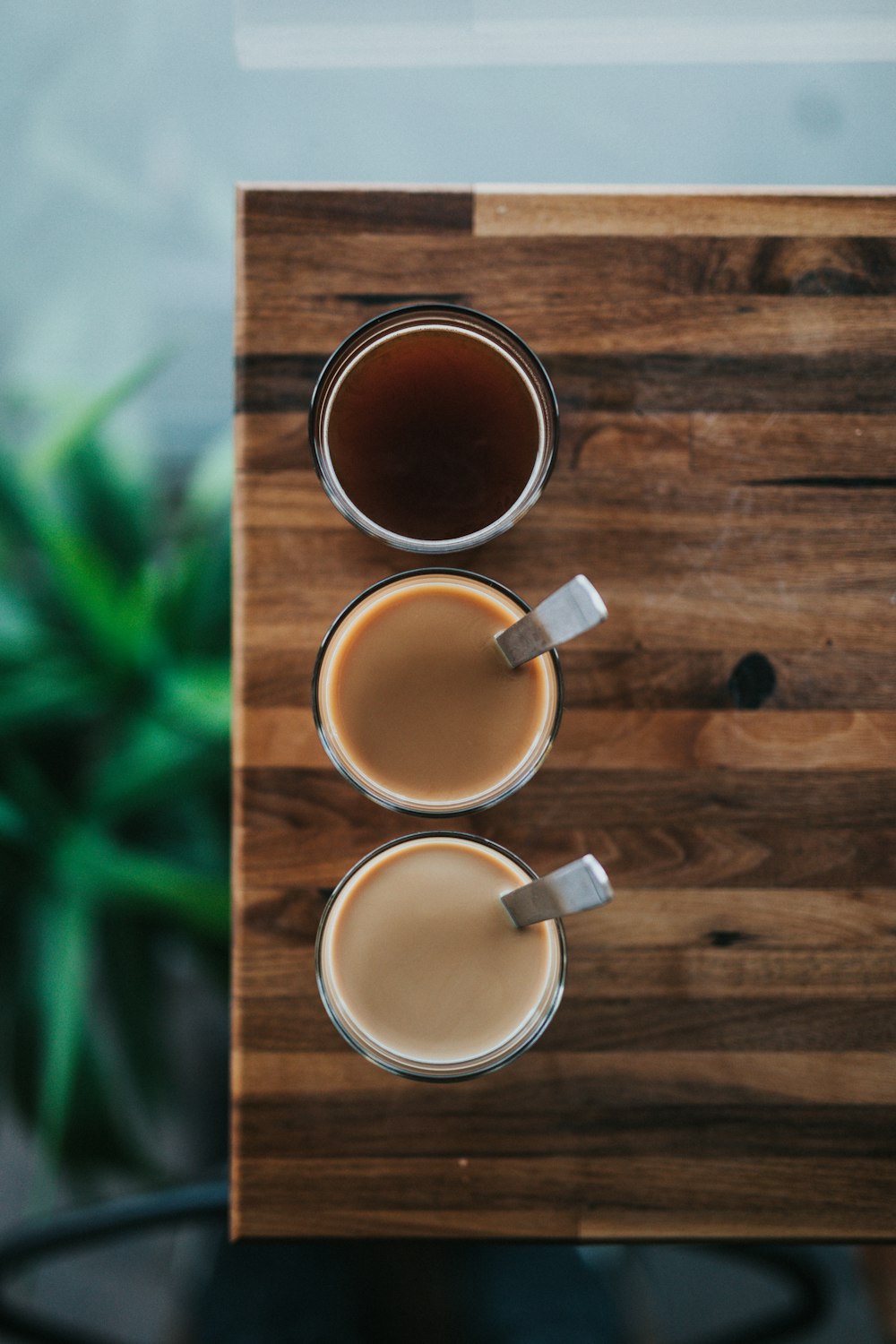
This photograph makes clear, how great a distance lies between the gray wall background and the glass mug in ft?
1.99

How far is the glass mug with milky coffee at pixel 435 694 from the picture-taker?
75cm

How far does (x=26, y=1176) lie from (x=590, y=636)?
1286mm

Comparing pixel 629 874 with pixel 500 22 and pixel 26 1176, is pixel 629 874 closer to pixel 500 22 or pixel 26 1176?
pixel 500 22

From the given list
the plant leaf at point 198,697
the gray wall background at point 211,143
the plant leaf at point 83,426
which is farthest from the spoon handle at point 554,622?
the gray wall background at point 211,143

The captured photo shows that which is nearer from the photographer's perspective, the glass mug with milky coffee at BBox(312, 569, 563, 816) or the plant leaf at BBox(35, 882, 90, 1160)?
the glass mug with milky coffee at BBox(312, 569, 563, 816)

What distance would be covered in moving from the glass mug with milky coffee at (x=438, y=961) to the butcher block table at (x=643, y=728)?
4 centimetres

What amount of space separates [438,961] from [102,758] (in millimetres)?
555

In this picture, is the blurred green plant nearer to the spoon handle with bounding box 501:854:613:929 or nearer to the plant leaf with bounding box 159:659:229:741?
the plant leaf with bounding box 159:659:229:741

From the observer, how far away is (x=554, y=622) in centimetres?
63

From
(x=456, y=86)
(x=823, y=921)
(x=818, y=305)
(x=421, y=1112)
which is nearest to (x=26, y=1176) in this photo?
(x=421, y=1112)

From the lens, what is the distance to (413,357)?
771 millimetres

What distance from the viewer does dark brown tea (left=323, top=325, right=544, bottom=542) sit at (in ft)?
2.50

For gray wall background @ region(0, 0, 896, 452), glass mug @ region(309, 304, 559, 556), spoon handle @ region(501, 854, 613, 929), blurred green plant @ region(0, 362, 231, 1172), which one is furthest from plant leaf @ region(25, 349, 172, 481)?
spoon handle @ region(501, 854, 613, 929)

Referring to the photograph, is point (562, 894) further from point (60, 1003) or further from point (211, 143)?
point (211, 143)
